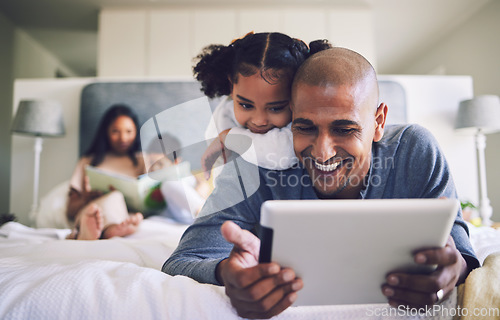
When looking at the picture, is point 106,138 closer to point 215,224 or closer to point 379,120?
point 215,224

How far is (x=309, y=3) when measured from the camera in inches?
135

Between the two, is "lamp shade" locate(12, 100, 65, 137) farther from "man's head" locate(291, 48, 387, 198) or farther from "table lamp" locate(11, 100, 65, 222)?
"man's head" locate(291, 48, 387, 198)

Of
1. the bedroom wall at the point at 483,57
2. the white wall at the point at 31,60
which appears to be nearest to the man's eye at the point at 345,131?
the bedroom wall at the point at 483,57

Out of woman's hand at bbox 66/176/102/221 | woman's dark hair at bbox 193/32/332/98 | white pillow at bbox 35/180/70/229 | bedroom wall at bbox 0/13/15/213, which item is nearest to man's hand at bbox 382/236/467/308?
woman's dark hair at bbox 193/32/332/98

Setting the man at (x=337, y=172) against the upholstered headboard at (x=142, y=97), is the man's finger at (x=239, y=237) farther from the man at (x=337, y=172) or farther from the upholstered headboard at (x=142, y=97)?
the upholstered headboard at (x=142, y=97)

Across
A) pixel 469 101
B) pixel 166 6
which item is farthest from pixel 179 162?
pixel 166 6

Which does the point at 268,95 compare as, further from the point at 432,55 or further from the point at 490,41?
the point at 432,55

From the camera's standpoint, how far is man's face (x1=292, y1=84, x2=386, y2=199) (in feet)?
2.62

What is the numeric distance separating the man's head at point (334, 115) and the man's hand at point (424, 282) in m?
0.33

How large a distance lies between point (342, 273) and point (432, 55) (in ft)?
16.4

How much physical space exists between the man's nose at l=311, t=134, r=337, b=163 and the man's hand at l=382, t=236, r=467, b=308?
320mm

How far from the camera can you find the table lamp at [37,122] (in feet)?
7.82

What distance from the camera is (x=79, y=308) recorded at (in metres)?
0.56

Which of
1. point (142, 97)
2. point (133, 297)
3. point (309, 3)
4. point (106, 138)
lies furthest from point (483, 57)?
point (133, 297)
